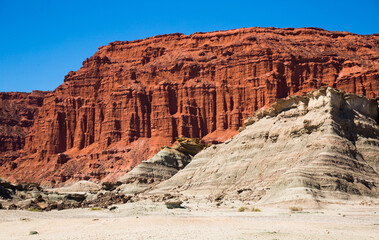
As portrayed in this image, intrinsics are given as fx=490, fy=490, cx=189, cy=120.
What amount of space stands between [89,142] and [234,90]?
158 ft

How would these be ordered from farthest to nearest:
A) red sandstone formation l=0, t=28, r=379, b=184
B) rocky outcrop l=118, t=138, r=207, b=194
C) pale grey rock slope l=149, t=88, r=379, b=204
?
red sandstone formation l=0, t=28, r=379, b=184 → rocky outcrop l=118, t=138, r=207, b=194 → pale grey rock slope l=149, t=88, r=379, b=204

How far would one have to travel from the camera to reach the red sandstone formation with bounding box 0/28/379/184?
13612 centimetres

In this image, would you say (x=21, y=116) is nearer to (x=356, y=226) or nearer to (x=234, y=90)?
(x=234, y=90)

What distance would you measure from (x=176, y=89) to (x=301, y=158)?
101225 millimetres

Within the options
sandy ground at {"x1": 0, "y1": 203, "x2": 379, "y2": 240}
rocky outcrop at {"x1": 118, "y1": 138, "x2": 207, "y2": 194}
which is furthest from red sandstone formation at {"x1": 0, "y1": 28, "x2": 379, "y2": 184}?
sandy ground at {"x1": 0, "y1": 203, "x2": 379, "y2": 240}

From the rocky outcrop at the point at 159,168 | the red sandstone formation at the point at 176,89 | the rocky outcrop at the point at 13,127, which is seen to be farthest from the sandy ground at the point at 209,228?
the rocky outcrop at the point at 13,127

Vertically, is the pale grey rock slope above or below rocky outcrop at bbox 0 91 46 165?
below

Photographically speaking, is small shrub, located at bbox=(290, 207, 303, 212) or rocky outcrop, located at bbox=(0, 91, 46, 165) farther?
rocky outcrop, located at bbox=(0, 91, 46, 165)

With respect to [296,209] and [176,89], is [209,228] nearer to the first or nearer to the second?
[296,209]

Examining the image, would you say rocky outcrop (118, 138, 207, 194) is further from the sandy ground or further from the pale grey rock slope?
the sandy ground

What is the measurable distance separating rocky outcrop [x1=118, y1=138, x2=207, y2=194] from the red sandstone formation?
38.9 meters

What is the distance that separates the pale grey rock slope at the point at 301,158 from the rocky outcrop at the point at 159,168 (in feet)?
37.6

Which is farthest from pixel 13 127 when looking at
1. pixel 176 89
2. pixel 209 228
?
pixel 209 228

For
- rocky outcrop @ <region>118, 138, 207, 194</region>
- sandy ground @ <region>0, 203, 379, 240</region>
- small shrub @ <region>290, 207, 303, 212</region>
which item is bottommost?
small shrub @ <region>290, 207, 303, 212</region>
